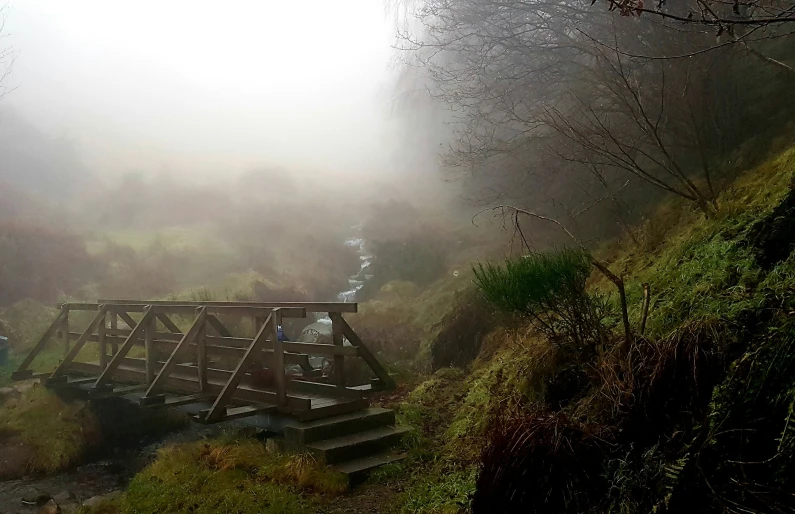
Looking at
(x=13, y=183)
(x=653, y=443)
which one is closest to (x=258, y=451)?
(x=653, y=443)

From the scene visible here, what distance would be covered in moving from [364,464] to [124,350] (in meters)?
5.25

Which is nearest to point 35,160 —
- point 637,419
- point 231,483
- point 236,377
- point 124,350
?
point 124,350

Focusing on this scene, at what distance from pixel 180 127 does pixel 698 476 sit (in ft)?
125

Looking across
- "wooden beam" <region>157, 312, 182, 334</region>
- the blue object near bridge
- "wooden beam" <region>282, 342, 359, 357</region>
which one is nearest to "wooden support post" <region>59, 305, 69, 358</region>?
the blue object near bridge

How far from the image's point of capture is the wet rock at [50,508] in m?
6.70

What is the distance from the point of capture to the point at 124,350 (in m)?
9.33

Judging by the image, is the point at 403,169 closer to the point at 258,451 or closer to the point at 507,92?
the point at 507,92

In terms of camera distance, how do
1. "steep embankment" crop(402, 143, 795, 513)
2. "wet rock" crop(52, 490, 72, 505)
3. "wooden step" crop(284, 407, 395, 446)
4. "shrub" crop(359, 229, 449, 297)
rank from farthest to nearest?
"shrub" crop(359, 229, 449, 297), "wet rock" crop(52, 490, 72, 505), "wooden step" crop(284, 407, 395, 446), "steep embankment" crop(402, 143, 795, 513)

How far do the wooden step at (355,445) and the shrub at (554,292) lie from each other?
254cm

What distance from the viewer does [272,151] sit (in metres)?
37.2

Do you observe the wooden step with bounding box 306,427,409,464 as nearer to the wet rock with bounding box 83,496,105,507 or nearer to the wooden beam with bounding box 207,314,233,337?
the wet rock with bounding box 83,496,105,507

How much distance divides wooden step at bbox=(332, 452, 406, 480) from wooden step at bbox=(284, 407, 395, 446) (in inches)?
19.6

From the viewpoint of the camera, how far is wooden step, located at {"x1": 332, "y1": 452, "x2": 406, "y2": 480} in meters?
5.86

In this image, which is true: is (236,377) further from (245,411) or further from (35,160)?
(35,160)
